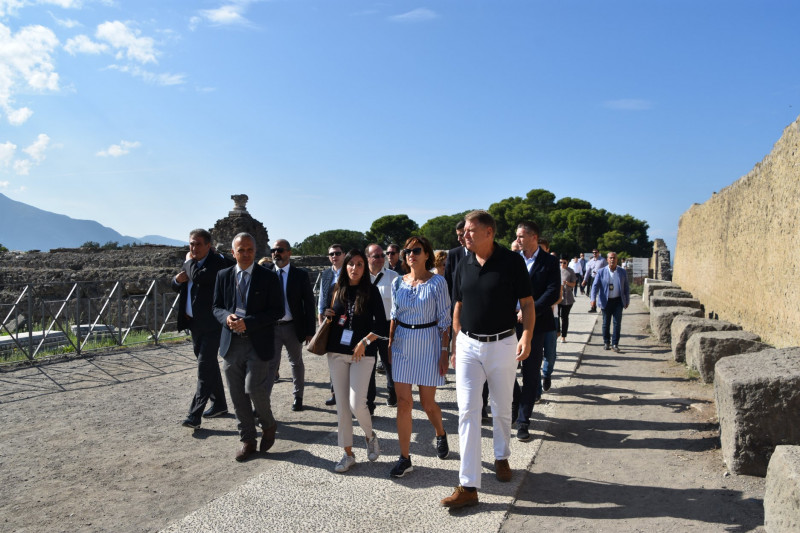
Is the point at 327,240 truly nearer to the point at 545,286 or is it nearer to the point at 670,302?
the point at 670,302

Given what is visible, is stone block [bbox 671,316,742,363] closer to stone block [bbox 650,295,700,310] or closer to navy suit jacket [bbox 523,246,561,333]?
stone block [bbox 650,295,700,310]

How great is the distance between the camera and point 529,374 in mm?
5027

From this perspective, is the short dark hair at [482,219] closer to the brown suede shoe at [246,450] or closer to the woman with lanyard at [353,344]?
the woman with lanyard at [353,344]

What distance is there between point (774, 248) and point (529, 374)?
4.28 metres

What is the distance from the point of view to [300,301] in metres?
5.74

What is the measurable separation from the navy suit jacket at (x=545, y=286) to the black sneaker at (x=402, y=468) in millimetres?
1928

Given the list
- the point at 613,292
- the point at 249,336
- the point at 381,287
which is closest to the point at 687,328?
the point at 613,292

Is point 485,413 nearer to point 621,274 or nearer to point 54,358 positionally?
point 621,274

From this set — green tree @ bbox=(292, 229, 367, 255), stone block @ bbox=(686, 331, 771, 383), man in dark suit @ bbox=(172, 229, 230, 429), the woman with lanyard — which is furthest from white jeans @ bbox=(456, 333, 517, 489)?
green tree @ bbox=(292, 229, 367, 255)

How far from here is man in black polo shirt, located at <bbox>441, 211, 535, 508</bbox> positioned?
3713 millimetres

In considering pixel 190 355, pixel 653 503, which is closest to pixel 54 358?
pixel 190 355

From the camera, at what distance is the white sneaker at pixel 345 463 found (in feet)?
13.6

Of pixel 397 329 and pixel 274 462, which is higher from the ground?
pixel 397 329

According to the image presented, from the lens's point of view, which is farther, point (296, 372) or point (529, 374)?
point (296, 372)
